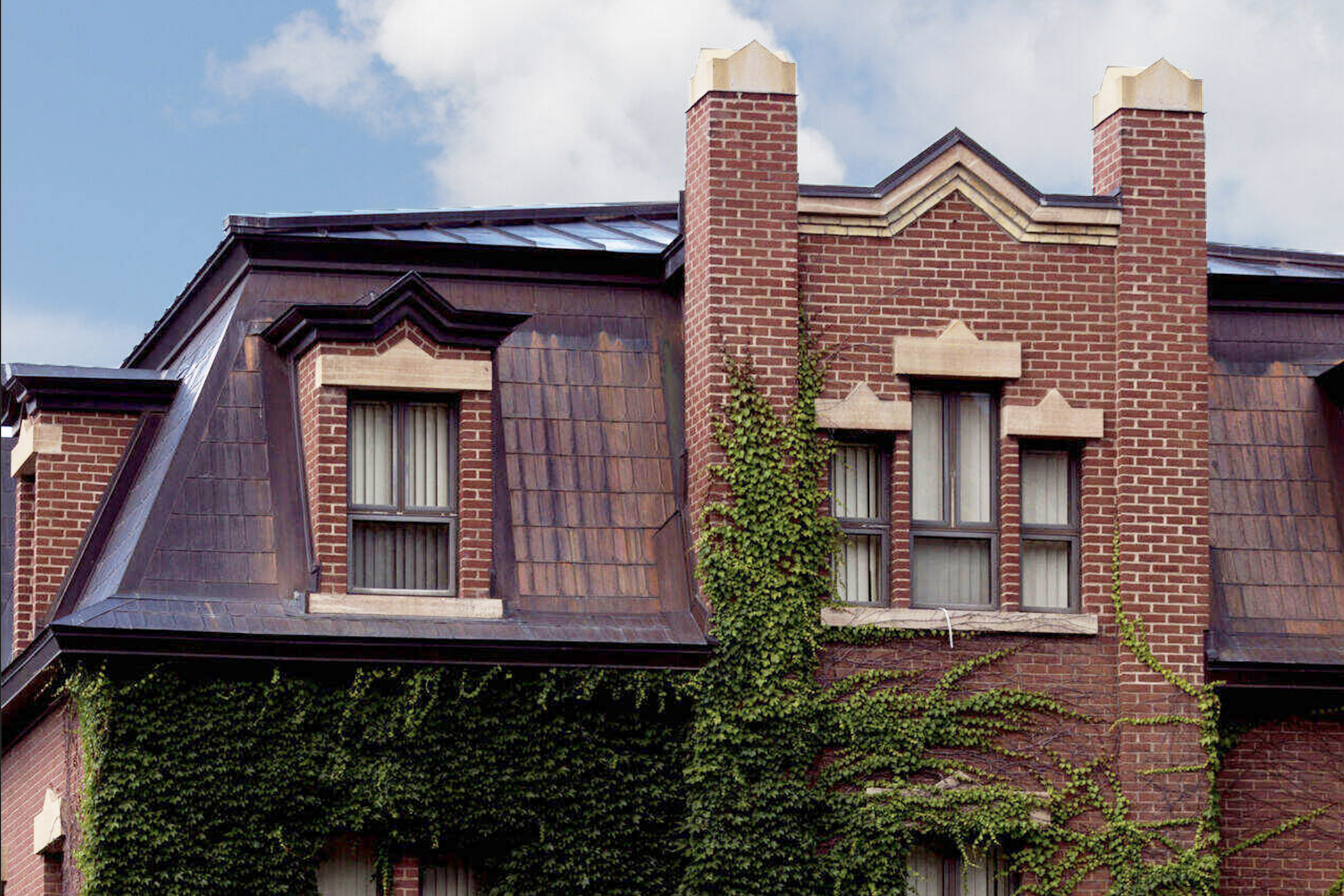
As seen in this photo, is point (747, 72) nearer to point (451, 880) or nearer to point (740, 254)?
point (740, 254)

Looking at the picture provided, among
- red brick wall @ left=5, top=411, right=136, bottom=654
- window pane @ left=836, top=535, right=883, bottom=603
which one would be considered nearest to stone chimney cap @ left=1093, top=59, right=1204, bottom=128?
window pane @ left=836, top=535, right=883, bottom=603

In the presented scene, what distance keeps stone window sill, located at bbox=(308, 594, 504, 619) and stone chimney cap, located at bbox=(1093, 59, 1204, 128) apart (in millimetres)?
7331

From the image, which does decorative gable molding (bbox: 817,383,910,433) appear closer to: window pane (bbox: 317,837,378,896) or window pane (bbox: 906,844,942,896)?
window pane (bbox: 906,844,942,896)

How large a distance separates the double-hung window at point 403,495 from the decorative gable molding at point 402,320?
1.95 ft

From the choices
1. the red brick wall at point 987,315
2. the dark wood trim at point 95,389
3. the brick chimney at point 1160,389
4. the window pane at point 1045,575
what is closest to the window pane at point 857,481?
the red brick wall at point 987,315

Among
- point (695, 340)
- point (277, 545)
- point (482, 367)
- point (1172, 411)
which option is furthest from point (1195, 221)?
point (277, 545)

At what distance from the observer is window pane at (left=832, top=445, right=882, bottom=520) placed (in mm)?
20609

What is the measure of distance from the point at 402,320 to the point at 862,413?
13.4 feet

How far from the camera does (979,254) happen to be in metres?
21.1

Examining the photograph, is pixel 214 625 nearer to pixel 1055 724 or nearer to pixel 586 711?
pixel 586 711

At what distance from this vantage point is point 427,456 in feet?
65.8

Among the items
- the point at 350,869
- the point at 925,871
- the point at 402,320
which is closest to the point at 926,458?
the point at 925,871

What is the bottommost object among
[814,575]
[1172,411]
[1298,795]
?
[1298,795]

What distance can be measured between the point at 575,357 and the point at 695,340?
1.18m
